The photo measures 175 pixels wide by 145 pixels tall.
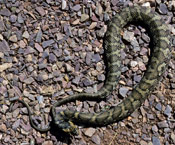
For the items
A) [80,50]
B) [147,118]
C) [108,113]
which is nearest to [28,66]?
[80,50]

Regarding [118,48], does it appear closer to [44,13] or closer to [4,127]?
[44,13]

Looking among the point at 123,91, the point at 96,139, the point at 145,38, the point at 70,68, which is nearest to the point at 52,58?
the point at 70,68

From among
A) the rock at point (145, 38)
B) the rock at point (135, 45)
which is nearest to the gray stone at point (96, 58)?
the rock at point (135, 45)

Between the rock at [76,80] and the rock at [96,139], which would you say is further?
the rock at [76,80]

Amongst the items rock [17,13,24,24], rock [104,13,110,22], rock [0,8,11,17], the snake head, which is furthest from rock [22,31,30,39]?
the snake head

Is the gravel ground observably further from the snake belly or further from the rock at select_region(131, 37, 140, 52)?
the snake belly

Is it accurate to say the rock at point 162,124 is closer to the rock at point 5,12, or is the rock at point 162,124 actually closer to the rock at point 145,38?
the rock at point 145,38
